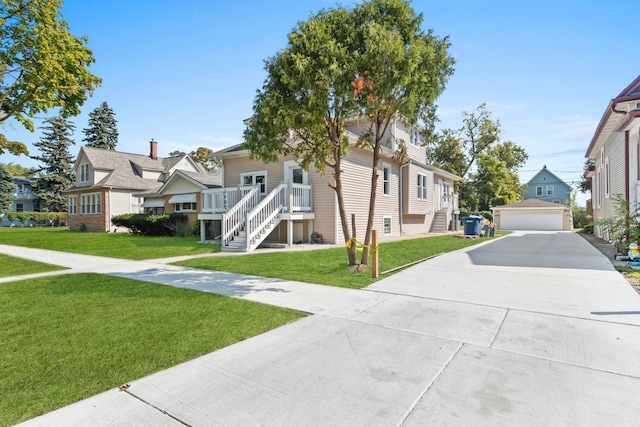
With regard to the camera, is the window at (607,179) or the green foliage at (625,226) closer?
the green foliage at (625,226)

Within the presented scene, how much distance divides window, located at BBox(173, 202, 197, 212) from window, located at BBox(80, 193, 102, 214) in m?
9.61

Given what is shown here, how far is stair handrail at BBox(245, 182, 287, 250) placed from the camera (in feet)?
39.7

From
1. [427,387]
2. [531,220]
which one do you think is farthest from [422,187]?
[427,387]

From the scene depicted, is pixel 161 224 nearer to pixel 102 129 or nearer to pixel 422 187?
pixel 422 187

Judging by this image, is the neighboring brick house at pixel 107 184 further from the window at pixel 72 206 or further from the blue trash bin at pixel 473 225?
the blue trash bin at pixel 473 225

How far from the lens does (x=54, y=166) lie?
4128cm

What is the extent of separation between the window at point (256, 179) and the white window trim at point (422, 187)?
373 inches

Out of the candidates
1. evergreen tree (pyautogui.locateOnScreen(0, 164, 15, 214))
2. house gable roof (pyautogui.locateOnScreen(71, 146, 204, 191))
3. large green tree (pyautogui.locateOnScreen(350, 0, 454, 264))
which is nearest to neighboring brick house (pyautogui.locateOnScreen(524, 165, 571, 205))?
house gable roof (pyautogui.locateOnScreen(71, 146, 204, 191))

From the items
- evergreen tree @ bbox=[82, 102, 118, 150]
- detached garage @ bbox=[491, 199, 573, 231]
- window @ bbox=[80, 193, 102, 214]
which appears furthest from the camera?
evergreen tree @ bbox=[82, 102, 118, 150]

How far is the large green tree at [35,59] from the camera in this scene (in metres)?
11.4

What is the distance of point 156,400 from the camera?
2.54m

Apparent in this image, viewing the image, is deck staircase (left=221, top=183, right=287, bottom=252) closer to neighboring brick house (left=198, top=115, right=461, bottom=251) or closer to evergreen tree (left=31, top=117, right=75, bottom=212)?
neighboring brick house (left=198, top=115, right=461, bottom=251)

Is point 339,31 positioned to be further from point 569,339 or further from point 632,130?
point 632,130

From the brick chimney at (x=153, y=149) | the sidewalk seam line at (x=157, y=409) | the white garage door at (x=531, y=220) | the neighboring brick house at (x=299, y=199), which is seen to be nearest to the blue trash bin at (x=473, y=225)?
the neighboring brick house at (x=299, y=199)
